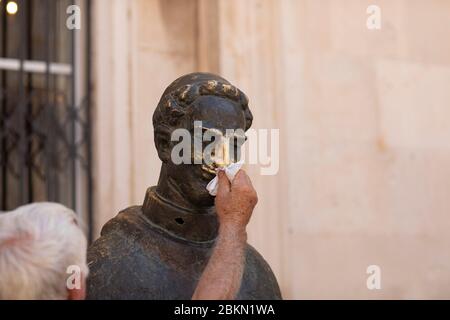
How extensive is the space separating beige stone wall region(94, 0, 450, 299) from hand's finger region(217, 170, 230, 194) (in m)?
2.98

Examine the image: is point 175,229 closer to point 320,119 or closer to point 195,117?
point 195,117

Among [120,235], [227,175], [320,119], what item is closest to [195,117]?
[227,175]

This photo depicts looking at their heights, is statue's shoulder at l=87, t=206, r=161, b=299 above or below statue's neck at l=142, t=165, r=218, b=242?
below

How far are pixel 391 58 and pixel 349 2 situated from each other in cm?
43

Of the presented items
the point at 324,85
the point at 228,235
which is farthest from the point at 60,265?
the point at 324,85

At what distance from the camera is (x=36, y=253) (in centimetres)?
189

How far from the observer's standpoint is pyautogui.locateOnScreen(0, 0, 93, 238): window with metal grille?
5.38 meters

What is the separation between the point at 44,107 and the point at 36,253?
12.0ft

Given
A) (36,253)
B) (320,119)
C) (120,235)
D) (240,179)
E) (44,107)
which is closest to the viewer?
(36,253)

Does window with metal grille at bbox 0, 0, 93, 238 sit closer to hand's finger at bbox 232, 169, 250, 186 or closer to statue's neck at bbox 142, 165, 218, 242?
statue's neck at bbox 142, 165, 218, 242

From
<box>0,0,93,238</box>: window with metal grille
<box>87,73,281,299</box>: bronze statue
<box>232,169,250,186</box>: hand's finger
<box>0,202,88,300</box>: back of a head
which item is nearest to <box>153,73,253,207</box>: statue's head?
<box>87,73,281,299</box>: bronze statue

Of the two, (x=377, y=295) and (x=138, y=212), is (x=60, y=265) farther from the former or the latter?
(x=377, y=295)

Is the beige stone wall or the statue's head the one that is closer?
the statue's head

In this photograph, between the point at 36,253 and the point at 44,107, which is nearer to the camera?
the point at 36,253
